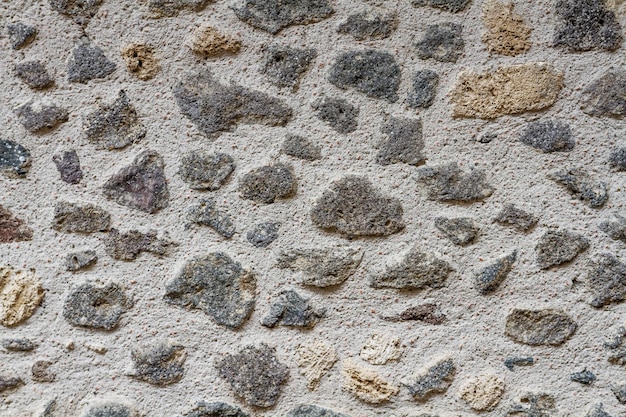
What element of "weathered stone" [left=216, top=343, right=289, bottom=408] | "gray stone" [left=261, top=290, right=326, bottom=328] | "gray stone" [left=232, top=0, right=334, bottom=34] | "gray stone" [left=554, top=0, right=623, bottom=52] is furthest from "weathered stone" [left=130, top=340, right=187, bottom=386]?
"gray stone" [left=554, top=0, right=623, bottom=52]

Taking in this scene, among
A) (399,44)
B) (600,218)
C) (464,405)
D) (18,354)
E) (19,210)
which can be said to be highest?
(399,44)

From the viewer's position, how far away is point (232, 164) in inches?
55.2

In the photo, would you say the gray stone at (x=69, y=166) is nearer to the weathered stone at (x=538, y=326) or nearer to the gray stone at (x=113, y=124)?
the gray stone at (x=113, y=124)

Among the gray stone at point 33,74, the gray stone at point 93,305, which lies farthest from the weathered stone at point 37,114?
the gray stone at point 93,305

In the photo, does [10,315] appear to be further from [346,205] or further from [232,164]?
[346,205]

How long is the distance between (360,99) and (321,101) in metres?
0.09

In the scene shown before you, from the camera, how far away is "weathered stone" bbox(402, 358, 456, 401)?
144cm

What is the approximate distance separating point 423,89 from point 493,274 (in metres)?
0.49

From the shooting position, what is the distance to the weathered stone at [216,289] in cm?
141

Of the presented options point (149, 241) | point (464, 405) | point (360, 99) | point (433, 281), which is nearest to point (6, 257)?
point (149, 241)

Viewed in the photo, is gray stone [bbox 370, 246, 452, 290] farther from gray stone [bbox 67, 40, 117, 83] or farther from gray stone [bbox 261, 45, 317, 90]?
gray stone [bbox 67, 40, 117, 83]

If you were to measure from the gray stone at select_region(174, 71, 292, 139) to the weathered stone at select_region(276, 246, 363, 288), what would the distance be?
34cm

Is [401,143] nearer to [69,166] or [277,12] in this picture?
[277,12]

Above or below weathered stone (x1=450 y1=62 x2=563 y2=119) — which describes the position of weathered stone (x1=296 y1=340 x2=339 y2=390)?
below
